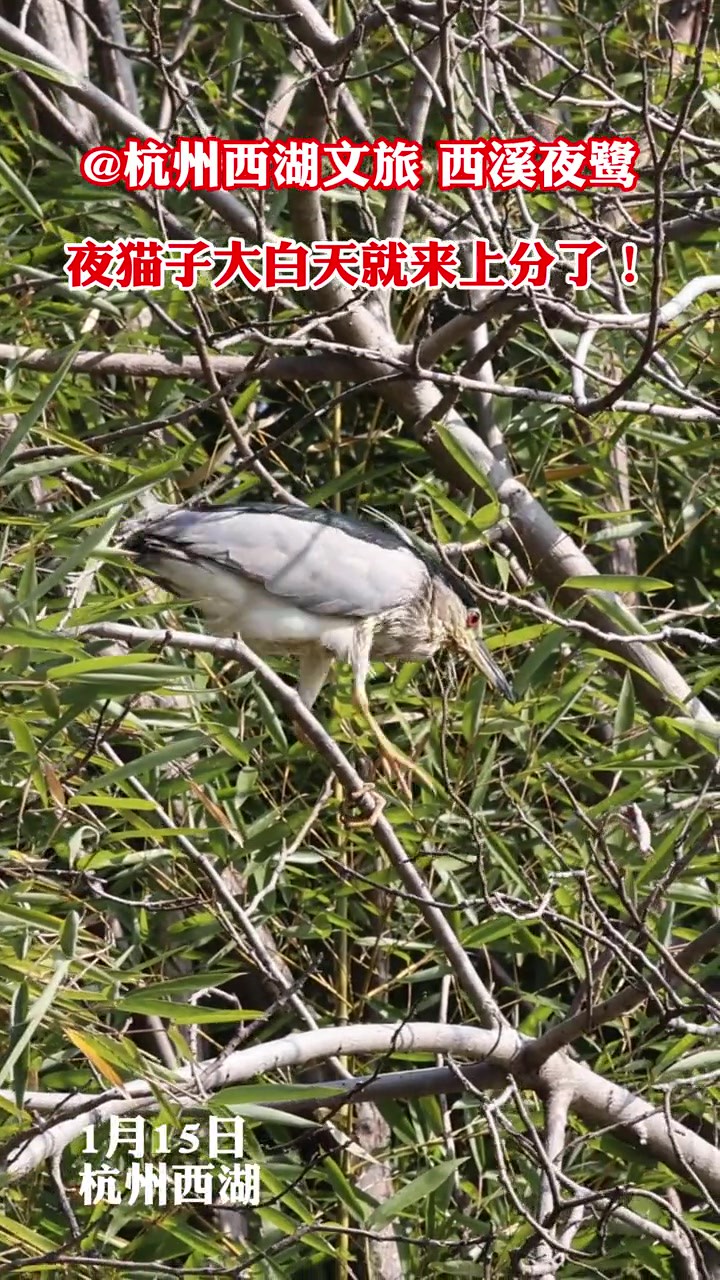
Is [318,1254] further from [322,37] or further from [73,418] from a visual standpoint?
[322,37]

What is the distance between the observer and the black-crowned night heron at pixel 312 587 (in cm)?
321

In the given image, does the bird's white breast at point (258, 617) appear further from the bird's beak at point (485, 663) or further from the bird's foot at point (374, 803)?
the bird's foot at point (374, 803)

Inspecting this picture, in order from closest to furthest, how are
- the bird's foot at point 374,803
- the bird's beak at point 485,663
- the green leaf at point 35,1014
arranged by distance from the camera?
the green leaf at point 35,1014 → the bird's foot at point 374,803 → the bird's beak at point 485,663

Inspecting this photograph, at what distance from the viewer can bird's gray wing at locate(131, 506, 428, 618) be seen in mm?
3197

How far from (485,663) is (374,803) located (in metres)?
0.59

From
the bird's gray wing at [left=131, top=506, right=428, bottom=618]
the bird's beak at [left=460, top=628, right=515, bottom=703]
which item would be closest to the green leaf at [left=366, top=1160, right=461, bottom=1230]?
the bird's beak at [left=460, top=628, right=515, bottom=703]

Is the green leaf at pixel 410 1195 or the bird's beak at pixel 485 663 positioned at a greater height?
the bird's beak at pixel 485 663

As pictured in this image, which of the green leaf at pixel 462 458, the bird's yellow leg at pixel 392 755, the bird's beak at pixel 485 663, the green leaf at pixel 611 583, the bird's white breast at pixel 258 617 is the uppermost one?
the green leaf at pixel 462 458

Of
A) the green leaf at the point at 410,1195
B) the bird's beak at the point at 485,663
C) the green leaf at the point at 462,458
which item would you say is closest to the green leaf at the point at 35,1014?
the green leaf at the point at 410,1195

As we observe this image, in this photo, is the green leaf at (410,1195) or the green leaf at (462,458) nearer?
the green leaf at (410,1195)

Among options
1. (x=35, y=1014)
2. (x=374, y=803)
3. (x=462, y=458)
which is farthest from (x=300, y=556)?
(x=35, y=1014)

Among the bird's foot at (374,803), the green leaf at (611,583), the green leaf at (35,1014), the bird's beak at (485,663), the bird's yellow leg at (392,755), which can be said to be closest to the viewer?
the green leaf at (35,1014)

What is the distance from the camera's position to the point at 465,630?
3.62 m

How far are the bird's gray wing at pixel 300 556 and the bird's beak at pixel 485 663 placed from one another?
14 centimetres
